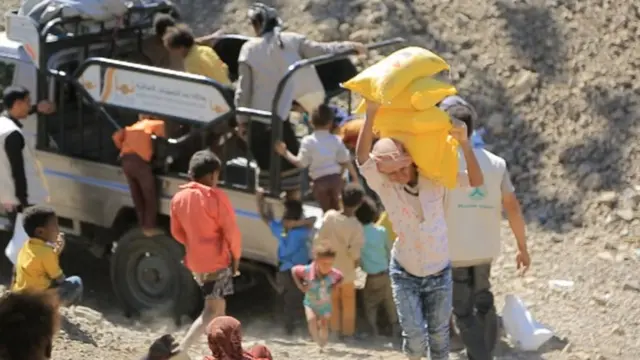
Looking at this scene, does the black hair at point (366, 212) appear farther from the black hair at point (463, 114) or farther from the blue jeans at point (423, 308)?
the blue jeans at point (423, 308)

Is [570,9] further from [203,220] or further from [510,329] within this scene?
[203,220]

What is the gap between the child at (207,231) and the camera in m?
8.78

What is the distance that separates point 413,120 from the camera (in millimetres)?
7215

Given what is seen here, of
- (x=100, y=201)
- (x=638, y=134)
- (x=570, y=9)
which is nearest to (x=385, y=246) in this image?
(x=100, y=201)

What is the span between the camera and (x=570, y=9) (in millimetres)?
13945

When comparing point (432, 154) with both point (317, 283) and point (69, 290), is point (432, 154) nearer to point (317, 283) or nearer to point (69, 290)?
point (317, 283)

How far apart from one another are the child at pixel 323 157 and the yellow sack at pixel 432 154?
2.39 meters

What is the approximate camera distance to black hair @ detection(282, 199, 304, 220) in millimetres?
9625

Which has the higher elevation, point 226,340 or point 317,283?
point 226,340

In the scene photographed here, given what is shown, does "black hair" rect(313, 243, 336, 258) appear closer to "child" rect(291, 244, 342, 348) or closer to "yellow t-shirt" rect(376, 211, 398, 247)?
"child" rect(291, 244, 342, 348)

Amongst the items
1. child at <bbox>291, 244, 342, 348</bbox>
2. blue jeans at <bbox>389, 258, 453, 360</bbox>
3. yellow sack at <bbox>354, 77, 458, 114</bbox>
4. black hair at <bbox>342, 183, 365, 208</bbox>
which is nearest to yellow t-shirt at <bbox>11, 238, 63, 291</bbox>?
child at <bbox>291, 244, 342, 348</bbox>

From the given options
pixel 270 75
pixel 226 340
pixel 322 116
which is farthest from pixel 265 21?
pixel 226 340

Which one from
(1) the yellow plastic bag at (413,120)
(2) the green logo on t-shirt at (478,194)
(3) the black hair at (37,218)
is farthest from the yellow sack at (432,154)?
(3) the black hair at (37,218)

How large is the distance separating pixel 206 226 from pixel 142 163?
1330mm
